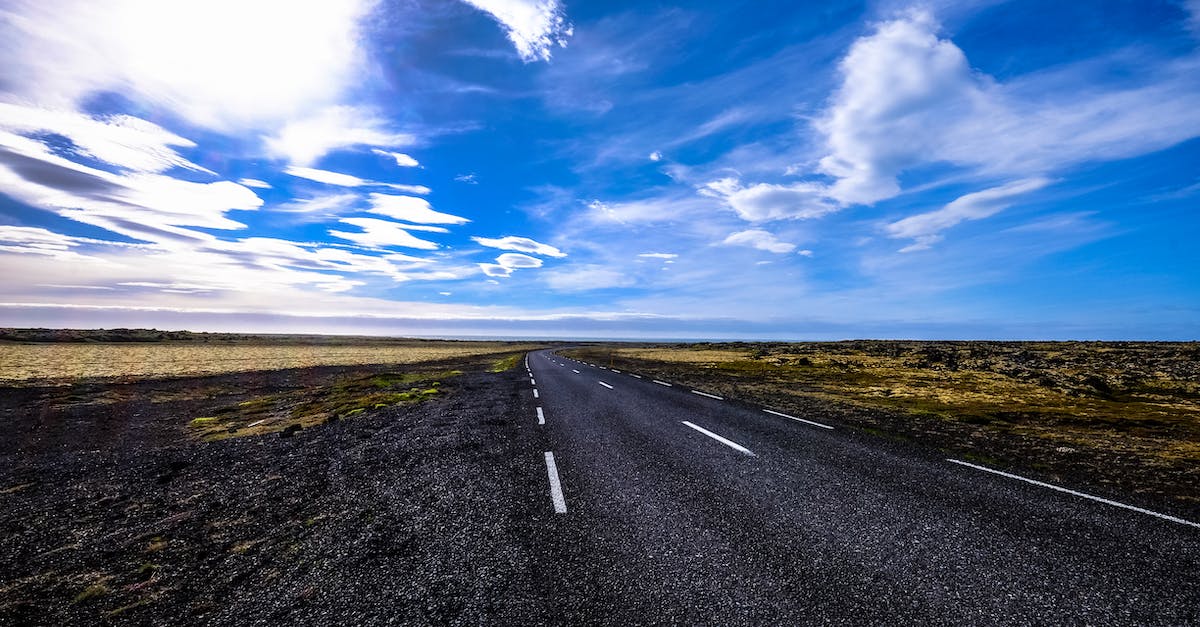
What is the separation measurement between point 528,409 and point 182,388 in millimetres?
23297

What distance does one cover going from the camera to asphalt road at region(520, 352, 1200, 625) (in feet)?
13.5

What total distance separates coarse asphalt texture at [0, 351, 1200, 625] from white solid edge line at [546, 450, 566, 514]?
0.06 metres

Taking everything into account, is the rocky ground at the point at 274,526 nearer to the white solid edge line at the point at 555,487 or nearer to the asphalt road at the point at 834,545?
the white solid edge line at the point at 555,487

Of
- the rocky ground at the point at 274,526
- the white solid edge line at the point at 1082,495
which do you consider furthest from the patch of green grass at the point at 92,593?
the white solid edge line at the point at 1082,495

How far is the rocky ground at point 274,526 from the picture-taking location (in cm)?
449

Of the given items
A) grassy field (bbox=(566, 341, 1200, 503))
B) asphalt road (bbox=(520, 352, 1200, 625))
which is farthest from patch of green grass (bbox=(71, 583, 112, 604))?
grassy field (bbox=(566, 341, 1200, 503))

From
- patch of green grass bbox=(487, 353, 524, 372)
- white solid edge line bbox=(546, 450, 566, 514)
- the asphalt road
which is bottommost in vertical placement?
patch of green grass bbox=(487, 353, 524, 372)

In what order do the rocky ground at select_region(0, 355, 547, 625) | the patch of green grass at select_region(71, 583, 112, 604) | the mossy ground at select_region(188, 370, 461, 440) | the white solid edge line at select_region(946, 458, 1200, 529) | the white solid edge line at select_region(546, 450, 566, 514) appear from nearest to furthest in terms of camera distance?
the rocky ground at select_region(0, 355, 547, 625), the patch of green grass at select_region(71, 583, 112, 604), the white solid edge line at select_region(946, 458, 1200, 529), the white solid edge line at select_region(546, 450, 566, 514), the mossy ground at select_region(188, 370, 461, 440)

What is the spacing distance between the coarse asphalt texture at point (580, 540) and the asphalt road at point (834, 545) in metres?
0.03

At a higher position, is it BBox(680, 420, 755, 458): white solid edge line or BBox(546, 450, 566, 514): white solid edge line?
BBox(680, 420, 755, 458): white solid edge line

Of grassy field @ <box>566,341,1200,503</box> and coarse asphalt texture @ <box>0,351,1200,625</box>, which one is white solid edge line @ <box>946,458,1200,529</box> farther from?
grassy field @ <box>566,341,1200,503</box>

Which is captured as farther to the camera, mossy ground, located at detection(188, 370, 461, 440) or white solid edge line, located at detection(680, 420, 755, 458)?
mossy ground, located at detection(188, 370, 461, 440)

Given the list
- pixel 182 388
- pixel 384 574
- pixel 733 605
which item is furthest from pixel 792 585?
pixel 182 388

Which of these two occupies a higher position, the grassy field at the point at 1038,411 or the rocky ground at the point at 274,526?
the grassy field at the point at 1038,411
